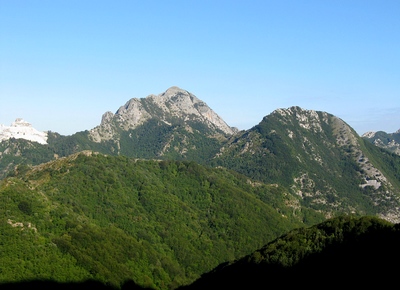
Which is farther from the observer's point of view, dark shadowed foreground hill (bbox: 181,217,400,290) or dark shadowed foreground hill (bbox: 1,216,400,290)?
dark shadowed foreground hill (bbox: 1,216,400,290)

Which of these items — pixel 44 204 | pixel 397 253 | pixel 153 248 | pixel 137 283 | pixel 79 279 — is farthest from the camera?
pixel 153 248

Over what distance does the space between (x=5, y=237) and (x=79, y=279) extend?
28.4 m

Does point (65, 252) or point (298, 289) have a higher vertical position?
point (65, 252)

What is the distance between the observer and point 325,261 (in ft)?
400

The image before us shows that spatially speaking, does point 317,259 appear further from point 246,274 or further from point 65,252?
point 65,252

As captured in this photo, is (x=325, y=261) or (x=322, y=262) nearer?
(x=325, y=261)

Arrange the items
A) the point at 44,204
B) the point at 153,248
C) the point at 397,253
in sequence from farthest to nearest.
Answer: the point at 153,248, the point at 44,204, the point at 397,253

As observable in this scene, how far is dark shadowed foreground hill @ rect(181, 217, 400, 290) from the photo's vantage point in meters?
110

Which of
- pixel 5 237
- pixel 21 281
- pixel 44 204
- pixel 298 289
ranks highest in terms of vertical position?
pixel 44 204

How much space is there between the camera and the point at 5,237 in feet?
495

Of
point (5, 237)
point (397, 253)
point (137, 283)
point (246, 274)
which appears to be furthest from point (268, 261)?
point (5, 237)

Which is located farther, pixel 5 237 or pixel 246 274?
pixel 5 237

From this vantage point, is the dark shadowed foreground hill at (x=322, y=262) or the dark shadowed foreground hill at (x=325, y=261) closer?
the dark shadowed foreground hill at (x=325, y=261)

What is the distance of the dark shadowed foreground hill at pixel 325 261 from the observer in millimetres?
110500
